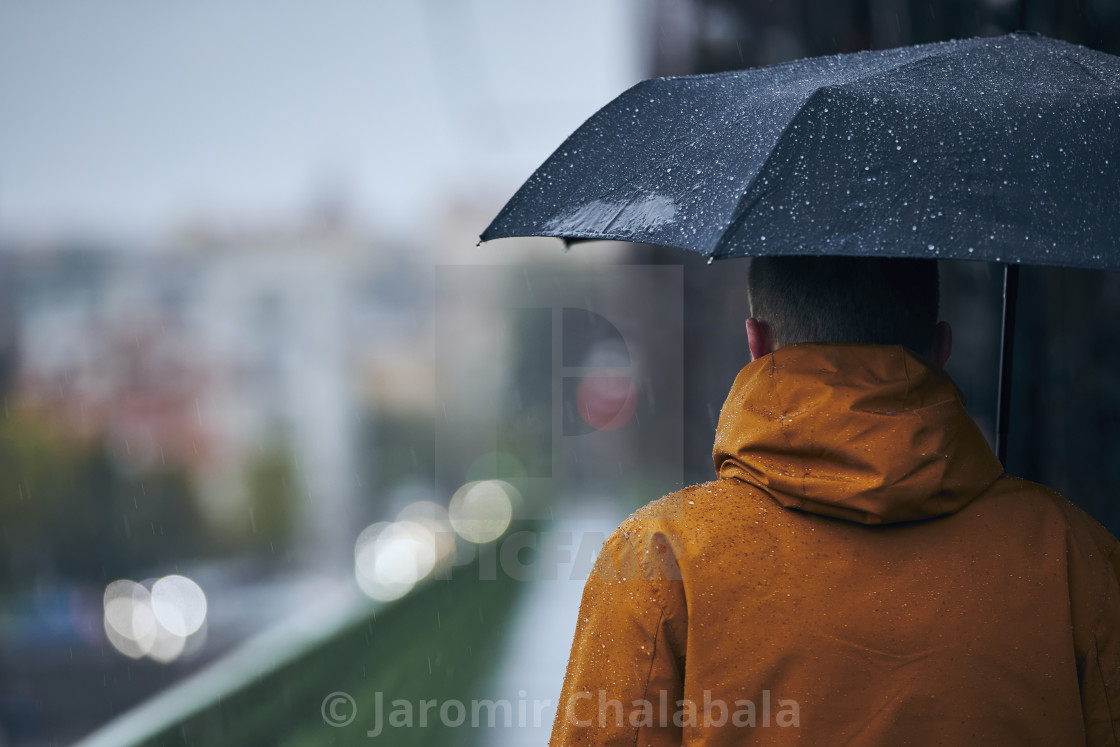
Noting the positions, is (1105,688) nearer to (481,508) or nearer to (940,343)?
(940,343)

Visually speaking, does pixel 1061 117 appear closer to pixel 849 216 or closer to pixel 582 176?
pixel 849 216

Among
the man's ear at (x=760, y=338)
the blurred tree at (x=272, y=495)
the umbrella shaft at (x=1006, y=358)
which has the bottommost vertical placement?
the blurred tree at (x=272, y=495)

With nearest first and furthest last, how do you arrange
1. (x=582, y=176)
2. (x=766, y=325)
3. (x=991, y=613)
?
(x=991, y=613) → (x=766, y=325) → (x=582, y=176)

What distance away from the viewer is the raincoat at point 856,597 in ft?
4.50

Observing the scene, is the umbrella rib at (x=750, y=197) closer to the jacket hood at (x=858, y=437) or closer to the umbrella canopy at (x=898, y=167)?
the umbrella canopy at (x=898, y=167)

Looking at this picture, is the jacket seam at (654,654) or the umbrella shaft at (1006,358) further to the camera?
the umbrella shaft at (1006,358)

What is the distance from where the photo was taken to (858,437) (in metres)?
1.36

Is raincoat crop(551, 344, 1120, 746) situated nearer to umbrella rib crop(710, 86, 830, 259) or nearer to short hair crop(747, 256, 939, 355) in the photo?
short hair crop(747, 256, 939, 355)

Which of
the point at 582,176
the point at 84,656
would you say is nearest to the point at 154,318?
the point at 84,656

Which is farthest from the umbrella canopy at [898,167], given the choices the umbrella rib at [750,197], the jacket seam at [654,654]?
the jacket seam at [654,654]

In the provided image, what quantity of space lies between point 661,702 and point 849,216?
764 millimetres

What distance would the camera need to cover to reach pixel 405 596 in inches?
298

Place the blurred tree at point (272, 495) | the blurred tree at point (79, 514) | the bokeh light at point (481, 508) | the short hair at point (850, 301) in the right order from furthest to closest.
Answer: the blurred tree at point (272, 495), the blurred tree at point (79, 514), the bokeh light at point (481, 508), the short hair at point (850, 301)

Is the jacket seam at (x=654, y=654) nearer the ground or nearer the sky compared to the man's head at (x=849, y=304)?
nearer the ground
